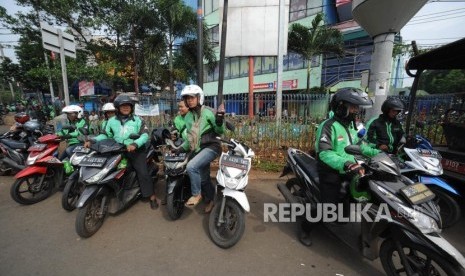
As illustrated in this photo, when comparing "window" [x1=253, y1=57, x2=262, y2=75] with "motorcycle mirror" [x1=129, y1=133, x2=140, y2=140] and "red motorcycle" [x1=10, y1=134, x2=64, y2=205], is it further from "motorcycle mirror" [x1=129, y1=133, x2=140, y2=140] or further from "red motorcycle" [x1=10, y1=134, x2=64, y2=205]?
"motorcycle mirror" [x1=129, y1=133, x2=140, y2=140]

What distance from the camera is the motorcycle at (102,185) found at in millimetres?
3008

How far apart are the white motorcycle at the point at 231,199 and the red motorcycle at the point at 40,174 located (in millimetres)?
3021

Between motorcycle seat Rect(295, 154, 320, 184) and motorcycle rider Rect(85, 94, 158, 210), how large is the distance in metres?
2.11

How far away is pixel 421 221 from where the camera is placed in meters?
1.99

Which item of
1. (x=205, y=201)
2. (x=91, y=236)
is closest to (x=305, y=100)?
(x=205, y=201)

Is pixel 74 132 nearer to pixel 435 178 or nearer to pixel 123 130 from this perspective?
pixel 123 130

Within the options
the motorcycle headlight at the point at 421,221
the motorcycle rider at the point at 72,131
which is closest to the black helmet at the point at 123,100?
the motorcycle rider at the point at 72,131

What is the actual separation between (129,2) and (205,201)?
10990 millimetres

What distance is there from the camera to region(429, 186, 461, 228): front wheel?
3.15 meters

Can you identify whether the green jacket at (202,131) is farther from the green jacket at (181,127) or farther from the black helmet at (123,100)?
the black helmet at (123,100)

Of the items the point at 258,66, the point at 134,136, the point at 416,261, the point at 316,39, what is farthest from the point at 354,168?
the point at 258,66

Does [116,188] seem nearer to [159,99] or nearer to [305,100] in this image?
[159,99]

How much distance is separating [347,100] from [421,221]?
1.20 metres

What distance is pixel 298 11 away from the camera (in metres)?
18.5
